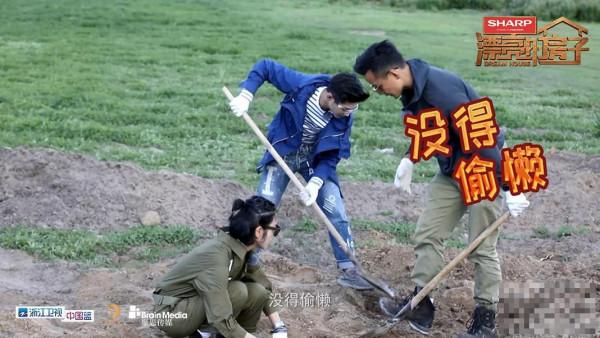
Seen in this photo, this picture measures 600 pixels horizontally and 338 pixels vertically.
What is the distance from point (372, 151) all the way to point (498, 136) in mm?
4347

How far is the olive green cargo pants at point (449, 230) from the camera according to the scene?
5398 mm

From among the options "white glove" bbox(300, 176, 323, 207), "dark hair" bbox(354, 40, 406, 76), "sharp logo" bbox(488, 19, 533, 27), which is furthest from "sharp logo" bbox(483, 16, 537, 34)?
"dark hair" bbox(354, 40, 406, 76)

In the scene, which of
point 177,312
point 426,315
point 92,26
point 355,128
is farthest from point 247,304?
point 92,26

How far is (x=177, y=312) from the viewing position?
4980mm

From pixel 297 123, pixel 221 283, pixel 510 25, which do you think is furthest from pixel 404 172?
pixel 510 25

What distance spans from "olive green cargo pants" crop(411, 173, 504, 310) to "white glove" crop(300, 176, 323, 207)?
72cm

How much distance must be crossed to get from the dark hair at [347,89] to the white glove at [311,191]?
1.97ft

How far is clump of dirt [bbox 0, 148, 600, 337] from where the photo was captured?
5.71 meters

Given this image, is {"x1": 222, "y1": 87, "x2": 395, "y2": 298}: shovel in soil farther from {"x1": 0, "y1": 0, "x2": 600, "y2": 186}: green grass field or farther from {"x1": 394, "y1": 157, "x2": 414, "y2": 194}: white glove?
{"x1": 0, "y1": 0, "x2": 600, "y2": 186}: green grass field

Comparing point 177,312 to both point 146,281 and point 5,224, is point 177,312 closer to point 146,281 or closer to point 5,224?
point 146,281

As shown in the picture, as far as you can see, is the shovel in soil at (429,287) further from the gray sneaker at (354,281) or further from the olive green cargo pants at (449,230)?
the gray sneaker at (354,281)

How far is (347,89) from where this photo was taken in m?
5.52

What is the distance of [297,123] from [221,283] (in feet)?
4.89

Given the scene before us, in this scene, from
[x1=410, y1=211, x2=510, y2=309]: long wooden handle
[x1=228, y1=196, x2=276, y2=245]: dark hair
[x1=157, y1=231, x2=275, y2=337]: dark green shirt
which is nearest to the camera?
[x1=157, y1=231, x2=275, y2=337]: dark green shirt
